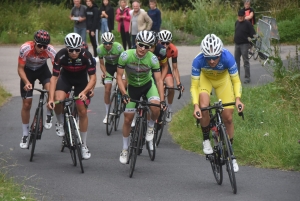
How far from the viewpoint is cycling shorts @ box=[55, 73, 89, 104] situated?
11508 mm

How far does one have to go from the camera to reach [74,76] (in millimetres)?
11555

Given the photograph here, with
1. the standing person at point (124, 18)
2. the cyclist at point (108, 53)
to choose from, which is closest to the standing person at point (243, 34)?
the standing person at point (124, 18)

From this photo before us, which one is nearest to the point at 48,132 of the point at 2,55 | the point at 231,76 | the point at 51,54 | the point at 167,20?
the point at 51,54

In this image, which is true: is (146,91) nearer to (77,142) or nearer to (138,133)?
(138,133)

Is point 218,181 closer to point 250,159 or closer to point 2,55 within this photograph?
point 250,159

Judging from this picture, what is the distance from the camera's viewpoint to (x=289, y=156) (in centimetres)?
1134

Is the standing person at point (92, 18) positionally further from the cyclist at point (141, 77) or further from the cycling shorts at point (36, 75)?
the cyclist at point (141, 77)

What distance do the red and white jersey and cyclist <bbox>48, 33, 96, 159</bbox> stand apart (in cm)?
41

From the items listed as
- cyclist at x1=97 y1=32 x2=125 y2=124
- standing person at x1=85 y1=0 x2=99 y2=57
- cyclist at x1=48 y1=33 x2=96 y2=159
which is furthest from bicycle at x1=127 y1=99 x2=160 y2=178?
standing person at x1=85 y1=0 x2=99 y2=57

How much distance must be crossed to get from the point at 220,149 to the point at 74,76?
9.57ft

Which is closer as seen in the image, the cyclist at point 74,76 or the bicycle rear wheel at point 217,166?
the bicycle rear wheel at point 217,166

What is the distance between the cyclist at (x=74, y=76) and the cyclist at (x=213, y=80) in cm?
174

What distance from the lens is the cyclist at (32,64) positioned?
38.0ft

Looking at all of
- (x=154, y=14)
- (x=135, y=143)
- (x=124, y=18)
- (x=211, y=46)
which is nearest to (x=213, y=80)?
(x=211, y=46)
